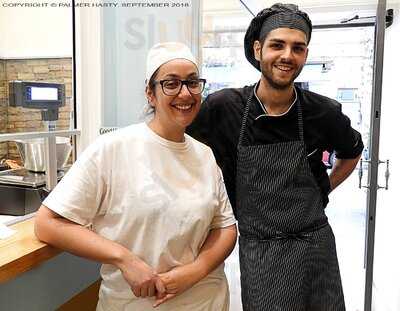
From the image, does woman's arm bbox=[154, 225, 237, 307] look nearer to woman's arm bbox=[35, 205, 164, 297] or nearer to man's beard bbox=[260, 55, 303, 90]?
woman's arm bbox=[35, 205, 164, 297]

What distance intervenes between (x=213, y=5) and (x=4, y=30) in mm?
2047

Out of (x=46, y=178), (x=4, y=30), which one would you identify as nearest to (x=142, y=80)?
(x=46, y=178)

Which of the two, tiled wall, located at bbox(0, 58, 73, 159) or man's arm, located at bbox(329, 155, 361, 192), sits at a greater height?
tiled wall, located at bbox(0, 58, 73, 159)

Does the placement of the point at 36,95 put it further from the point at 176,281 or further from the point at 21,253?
the point at 176,281

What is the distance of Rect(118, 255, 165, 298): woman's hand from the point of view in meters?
1.04

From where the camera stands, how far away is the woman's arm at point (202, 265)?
1098mm

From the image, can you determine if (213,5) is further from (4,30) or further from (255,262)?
(255,262)

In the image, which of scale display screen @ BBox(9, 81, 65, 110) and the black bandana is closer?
the black bandana

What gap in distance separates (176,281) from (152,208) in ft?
0.67

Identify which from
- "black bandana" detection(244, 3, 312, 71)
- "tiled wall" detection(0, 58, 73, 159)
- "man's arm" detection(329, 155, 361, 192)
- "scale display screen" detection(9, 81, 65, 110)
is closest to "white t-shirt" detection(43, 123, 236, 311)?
"black bandana" detection(244, 3, 312, 71)

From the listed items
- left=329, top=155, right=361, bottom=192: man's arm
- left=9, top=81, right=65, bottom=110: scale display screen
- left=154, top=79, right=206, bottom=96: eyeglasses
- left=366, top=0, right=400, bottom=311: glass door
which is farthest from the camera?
left=366, top=0, right=400, bottom=311: glass door

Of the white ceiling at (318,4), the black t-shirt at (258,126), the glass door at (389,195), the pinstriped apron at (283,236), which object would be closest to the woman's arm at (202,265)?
the pinstriped apron at (283,236)

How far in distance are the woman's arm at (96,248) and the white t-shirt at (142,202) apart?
31 millimetres

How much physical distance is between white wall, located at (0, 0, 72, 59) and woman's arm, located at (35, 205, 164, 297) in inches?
120
